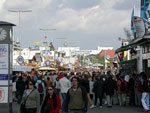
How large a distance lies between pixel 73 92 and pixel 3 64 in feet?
18.9

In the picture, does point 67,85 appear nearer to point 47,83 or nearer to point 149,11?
point 47,83

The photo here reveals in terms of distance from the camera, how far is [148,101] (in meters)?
18.7

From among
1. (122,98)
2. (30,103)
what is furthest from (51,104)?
(122,98)

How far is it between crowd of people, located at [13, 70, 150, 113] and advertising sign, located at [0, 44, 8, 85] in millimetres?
1102

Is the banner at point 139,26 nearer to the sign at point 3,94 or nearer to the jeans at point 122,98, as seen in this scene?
the jeans at point 122,98

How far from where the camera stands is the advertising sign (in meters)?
15.8

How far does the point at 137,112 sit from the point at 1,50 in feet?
22.3

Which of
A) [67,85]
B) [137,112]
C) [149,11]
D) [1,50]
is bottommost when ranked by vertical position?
[137,112]

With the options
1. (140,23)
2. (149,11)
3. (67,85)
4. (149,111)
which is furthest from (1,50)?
(149,11)

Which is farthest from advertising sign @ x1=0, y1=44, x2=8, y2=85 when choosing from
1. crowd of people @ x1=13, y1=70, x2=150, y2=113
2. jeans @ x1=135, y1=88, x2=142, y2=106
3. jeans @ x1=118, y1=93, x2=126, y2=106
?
jeans @ x1=118, y1=93, x2=126, y2=106

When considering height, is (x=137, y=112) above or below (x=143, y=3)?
below

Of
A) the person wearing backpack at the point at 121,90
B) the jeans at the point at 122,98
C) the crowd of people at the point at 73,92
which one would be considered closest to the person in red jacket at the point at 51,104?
the crowd of people at the point at 73,92

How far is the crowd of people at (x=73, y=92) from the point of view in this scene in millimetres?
10625

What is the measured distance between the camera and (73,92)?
1073 centimetres
